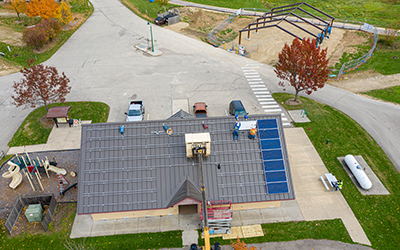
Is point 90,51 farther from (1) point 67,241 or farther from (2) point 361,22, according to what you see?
(2) point 361,22

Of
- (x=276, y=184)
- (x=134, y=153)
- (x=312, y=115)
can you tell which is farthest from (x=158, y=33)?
(x=276, y=184)

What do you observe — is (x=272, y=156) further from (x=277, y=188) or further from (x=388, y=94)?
(x=388, y=94)

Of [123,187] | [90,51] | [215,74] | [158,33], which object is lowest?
[123,187]

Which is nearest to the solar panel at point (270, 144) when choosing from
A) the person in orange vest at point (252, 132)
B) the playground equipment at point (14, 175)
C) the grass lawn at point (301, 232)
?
the person in orange vest at point (252, 132)

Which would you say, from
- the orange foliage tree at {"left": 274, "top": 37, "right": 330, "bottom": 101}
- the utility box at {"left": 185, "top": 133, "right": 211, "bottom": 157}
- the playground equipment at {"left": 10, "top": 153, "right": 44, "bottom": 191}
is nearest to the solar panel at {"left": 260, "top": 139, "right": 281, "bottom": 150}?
the utility box at {"left": 185, "top": 133, "right": 211, "bottom": 157}

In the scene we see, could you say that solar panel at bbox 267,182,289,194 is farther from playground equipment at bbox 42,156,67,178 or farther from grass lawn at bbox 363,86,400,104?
grass lawn at bbox 363,86,400,104

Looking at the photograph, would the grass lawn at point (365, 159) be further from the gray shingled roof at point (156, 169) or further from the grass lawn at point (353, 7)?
the grass lawn at point (353, 7)
